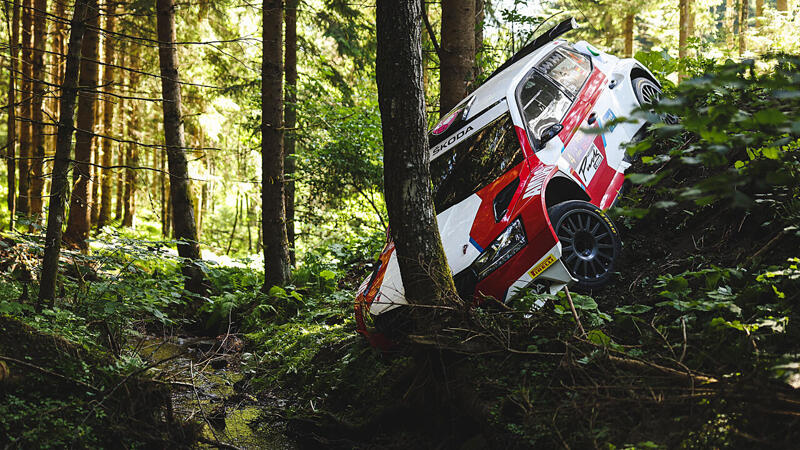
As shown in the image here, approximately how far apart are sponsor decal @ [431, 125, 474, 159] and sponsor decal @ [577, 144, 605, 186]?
1356mm

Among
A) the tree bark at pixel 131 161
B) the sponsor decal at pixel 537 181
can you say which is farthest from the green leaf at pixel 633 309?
the tree bark at pixel 131 161

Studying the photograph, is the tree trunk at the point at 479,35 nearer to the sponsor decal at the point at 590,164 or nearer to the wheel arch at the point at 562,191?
the sponsor decal at the point at 590,164

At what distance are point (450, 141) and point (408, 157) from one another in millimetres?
2291

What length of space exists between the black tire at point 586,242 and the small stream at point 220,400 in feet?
10.5

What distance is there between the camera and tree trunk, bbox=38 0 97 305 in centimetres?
532

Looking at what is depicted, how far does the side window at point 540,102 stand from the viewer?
629 cm

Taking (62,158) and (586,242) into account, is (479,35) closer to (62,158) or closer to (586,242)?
(586,242)

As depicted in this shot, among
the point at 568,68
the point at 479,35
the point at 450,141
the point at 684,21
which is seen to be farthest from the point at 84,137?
the point at 684,21

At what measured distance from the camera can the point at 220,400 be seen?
6.25 metres

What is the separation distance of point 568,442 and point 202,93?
1721 cm

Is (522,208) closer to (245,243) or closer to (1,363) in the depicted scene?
(1,363)

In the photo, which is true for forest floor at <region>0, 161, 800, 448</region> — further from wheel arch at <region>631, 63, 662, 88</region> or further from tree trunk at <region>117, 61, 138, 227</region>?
tree trunk at <region>117, 61, 138, 227</region>

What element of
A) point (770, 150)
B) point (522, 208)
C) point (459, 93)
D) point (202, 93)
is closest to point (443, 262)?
point (522, 208)

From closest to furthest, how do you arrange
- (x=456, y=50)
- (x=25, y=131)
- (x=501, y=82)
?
(x=501, y=82) → (x=456, y=50) → (x=25, y=131)
